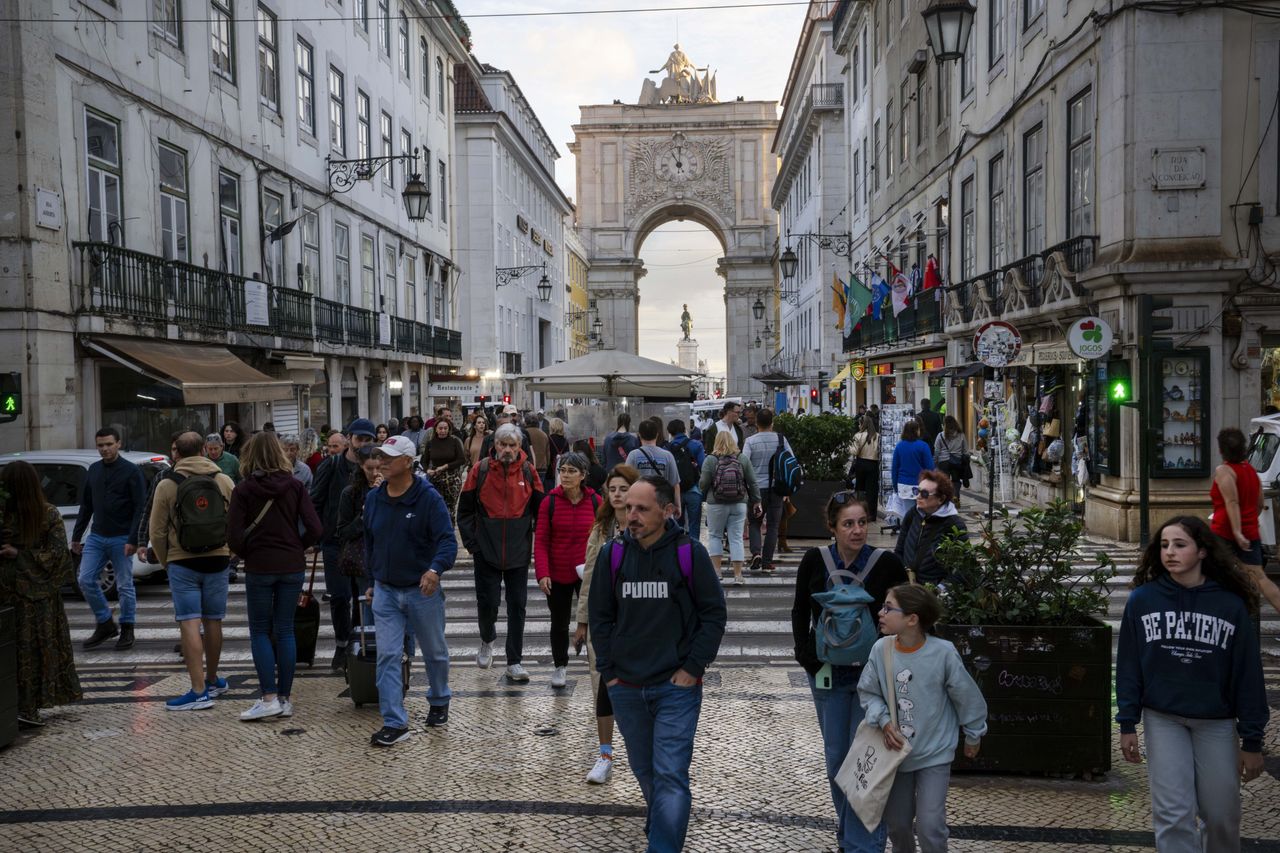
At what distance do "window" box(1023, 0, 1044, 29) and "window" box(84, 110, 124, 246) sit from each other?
49.5ft

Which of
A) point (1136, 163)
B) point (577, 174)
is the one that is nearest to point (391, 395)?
point (1136, 163)

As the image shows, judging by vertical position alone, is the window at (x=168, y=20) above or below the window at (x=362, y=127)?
below

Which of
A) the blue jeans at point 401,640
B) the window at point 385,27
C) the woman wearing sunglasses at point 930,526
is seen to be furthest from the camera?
the window at point 385,27

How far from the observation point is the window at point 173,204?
18359mm

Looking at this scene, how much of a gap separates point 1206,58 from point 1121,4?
51.9 inches

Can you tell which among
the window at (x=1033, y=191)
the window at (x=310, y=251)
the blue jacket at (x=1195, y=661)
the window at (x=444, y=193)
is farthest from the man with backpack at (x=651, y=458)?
the window at (x=444, y=193)

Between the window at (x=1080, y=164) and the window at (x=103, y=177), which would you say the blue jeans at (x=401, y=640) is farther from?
the window at (x=1080, y=164)

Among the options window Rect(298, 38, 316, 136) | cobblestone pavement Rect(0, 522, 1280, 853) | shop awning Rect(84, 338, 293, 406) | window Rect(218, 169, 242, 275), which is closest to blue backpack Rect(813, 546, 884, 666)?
cobblestone pavement Rect(0, 522, 1280, 853)

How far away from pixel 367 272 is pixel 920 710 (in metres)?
27.9

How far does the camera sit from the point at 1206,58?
573 inches

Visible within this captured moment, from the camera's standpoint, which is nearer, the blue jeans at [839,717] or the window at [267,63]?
the blue jeans at [839,717]

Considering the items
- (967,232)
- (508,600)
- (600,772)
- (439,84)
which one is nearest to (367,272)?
(439,84)

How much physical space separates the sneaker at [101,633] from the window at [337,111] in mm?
19586

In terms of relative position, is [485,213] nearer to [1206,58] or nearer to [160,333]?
[160,333]
